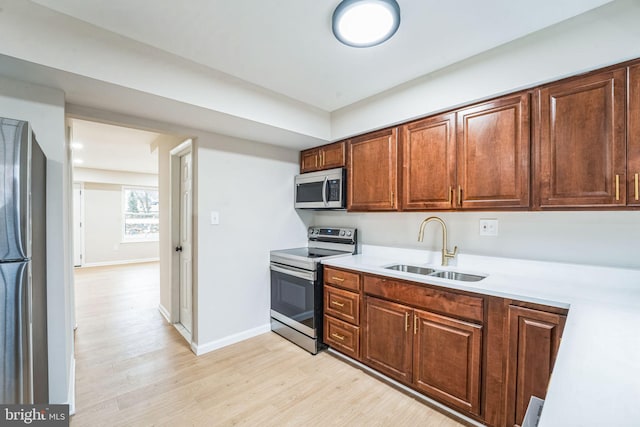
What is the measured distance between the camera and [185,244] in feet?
10.3

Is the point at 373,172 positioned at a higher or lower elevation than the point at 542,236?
higher

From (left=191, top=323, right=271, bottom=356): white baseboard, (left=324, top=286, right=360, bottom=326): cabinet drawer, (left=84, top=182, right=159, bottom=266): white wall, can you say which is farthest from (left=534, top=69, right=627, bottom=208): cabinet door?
(left=84, top=182, right=159, bottom=266): white wall

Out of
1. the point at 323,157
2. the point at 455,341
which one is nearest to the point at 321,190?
the point at 323,157

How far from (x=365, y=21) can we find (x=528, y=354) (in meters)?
1.96

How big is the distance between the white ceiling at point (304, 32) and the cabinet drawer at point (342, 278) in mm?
1597

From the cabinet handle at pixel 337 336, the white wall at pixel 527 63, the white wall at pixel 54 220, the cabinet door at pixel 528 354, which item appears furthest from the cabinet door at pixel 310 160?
the cabinet door at pixel 528 354

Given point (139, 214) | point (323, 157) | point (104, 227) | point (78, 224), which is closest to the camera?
point (323, 157)

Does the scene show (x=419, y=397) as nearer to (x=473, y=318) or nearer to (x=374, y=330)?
(x=374, y=330)

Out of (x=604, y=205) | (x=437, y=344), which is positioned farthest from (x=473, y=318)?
(x=604, y=205)

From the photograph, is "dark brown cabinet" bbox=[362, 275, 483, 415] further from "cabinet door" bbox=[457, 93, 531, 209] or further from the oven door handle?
"cabinet door" bbox=[457, 93, 531, 209]

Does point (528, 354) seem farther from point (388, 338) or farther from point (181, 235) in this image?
point (181, 235)

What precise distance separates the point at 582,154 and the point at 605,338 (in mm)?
1092

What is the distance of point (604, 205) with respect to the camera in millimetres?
1506

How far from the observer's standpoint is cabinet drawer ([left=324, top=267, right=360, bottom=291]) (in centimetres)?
238
